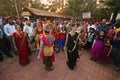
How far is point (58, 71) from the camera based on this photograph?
219 inches

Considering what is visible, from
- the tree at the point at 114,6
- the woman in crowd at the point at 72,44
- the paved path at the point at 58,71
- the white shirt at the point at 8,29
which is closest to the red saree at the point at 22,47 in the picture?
the paved path at the point at 58,71

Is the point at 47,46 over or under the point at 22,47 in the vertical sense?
over

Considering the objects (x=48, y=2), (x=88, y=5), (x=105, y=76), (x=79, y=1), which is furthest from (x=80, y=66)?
(x=48, y=2)

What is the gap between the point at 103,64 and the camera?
21.9 feet

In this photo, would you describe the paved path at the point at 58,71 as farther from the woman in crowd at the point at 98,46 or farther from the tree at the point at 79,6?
the tree at the point at 79,6

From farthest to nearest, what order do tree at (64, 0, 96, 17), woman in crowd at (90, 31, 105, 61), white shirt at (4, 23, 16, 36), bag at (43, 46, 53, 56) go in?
tree at (64, 0, 96, 17), white shirt at (4, 23, 16, 36), woman in crowd at (90, 31, 105, 61), bag at (43, 46, 53, 56)

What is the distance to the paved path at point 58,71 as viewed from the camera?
511 centimetres

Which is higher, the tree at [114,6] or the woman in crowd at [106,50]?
the tree at [114,6]

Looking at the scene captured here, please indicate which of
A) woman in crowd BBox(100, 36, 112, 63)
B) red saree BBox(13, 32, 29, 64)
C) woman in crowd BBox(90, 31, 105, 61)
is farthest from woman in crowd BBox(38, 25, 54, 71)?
woman in crowd BBox(100, 36, 112, 63)

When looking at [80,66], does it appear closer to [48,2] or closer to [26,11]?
[26,11]

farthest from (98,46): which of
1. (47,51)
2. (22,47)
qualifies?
(22,47)

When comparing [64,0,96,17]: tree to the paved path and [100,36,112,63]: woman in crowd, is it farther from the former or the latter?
the paved path

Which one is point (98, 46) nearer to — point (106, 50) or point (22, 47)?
point (106, 50)

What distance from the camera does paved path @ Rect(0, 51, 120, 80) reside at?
5109 millimetres
